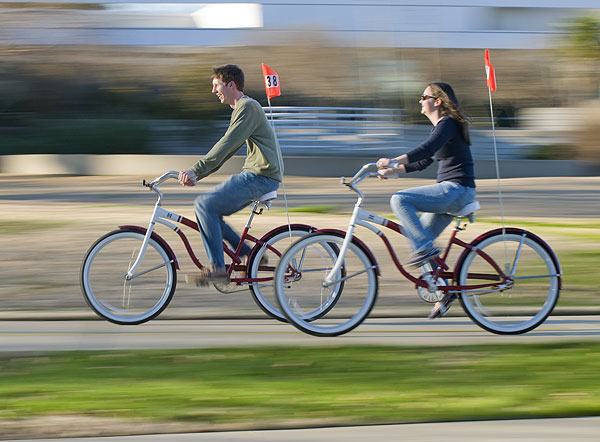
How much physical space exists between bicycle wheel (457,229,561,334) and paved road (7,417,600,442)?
6.46 feet

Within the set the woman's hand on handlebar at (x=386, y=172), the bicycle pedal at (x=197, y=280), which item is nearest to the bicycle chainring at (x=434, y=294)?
the woman's hand on handlebar at (x=386, y=172)

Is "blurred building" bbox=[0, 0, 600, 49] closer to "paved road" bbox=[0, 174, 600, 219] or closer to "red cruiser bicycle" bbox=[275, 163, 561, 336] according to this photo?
"paved road" bbox=[0, 174, 600, 219]

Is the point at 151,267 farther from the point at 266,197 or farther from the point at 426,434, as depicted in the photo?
the point at 426,434

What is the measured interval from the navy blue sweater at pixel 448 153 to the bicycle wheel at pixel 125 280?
1946 millimetres

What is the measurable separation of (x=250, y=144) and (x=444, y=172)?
1.41 meters

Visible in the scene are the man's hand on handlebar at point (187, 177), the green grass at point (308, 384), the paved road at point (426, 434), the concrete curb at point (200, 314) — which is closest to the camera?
the paved road at point (426, 434)

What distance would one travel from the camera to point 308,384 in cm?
507

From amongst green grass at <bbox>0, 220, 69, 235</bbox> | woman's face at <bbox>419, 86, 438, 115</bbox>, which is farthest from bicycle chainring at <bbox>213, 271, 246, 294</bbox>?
green grass at <bbox>0, 220, 69, 235</bbox>

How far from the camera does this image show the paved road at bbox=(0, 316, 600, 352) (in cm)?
607

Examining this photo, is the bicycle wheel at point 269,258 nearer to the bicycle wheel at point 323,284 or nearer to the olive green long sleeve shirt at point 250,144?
the bicycle wheel at point 323,284

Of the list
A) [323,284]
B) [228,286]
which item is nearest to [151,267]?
[228,286]

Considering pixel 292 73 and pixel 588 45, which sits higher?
pixel 292 73

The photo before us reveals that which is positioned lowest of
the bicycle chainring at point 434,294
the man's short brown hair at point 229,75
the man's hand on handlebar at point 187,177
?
the bicycle chainring at point 434,294

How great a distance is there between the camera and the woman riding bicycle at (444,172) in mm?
6109
